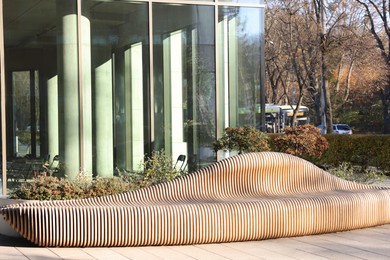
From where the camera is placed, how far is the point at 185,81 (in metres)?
15.5

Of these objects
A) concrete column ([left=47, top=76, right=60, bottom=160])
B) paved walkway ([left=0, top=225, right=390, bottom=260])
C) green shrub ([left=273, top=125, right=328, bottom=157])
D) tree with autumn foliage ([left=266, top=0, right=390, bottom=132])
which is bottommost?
paved walkway ([left=0, top=225, right=390, bottom=260])

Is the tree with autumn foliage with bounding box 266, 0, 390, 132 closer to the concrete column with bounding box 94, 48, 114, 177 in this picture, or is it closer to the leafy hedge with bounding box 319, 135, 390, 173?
the leafy hedge with bounding box 319, 135, 390, 173

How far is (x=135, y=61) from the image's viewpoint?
15.2 m

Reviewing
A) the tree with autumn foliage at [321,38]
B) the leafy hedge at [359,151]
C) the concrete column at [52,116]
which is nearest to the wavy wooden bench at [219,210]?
the concrete column at [52,116]

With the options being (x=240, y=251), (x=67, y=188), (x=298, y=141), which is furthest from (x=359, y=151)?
(x=240, y=251)

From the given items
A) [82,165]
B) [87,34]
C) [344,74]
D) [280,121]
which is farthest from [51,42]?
[344,74]

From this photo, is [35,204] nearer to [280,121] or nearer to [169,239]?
[169,239]

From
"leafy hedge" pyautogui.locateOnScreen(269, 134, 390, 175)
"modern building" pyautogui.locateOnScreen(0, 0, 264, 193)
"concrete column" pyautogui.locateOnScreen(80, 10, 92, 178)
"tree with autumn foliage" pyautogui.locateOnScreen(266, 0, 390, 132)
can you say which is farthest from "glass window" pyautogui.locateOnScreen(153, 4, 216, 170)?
"tree with autumn foliage" pyautogui.locateOnScreen(266, 0, 390, 132)

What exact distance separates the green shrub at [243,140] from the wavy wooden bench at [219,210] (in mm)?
4432

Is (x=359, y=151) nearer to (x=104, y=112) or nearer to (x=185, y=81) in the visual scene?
(x=185, y=81)

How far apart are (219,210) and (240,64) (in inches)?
313

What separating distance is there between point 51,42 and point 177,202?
6632 mm

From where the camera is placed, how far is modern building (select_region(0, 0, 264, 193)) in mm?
13961

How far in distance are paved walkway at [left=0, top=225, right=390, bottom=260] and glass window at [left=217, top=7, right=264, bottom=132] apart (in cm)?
711
